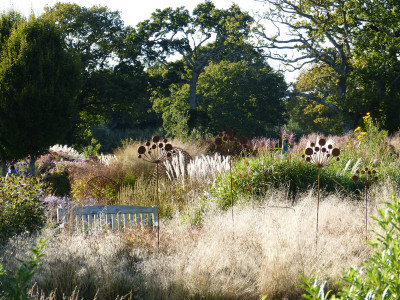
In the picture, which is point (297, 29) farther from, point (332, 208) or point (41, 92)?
point (332, 208)

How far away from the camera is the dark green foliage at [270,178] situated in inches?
275

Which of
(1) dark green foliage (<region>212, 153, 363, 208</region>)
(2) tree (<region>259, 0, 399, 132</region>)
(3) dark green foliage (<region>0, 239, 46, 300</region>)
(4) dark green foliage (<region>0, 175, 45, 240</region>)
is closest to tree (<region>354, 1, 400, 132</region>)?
(2) tree (<region>259, 0, 399, 132</region>)

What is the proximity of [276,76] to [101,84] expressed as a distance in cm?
1322

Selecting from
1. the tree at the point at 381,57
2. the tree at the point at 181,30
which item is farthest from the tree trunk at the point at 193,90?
the tree at the point at 381,57

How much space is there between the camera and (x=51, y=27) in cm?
1004

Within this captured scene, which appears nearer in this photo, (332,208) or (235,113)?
(332,208)

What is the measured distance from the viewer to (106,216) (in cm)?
518

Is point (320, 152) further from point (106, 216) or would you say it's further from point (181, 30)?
point (181, 30)

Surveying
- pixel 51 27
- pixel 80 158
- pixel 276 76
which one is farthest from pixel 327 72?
pixel 51 27

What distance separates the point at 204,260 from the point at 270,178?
12.7 feet

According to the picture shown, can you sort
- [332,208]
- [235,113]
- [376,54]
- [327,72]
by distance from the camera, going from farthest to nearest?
[235,113], [327,72], [376,54], [332,208]

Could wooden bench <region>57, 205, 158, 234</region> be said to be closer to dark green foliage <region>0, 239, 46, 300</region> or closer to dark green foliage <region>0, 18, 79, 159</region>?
dark green foliage <region>0, 239, 46, 300</region>

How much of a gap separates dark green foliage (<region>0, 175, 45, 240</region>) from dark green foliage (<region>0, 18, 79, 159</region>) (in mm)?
3895

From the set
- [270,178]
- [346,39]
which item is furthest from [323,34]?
[270,178]
